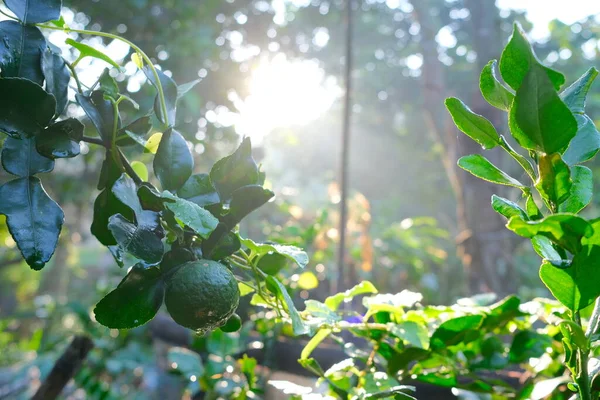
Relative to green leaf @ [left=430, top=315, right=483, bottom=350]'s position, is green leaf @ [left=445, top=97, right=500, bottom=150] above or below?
above

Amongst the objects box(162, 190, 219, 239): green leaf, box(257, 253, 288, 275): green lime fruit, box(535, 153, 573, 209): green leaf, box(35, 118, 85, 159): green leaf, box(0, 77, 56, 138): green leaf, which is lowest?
box(257, 253, 288, 275): green lime fruit

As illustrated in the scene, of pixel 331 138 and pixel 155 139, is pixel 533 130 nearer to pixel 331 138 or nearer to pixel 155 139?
pixel 155 139

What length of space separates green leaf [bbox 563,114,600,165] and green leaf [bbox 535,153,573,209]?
3 cm

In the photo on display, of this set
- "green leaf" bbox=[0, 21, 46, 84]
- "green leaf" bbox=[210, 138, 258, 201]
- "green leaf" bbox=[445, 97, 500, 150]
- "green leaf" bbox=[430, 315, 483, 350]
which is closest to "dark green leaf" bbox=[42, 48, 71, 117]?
"green leaf" bbox=[0, 21, 46, 84]

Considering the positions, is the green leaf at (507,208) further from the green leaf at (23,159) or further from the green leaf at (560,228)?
the green leaf at (23,159)

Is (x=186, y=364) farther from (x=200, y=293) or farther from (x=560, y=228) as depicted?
(x=560, y=228)

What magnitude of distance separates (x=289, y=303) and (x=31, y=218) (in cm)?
18

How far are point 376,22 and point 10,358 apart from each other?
5.34 metres

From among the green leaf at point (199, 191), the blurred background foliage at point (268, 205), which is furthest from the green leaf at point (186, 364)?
the green leaf at point (199, 191)

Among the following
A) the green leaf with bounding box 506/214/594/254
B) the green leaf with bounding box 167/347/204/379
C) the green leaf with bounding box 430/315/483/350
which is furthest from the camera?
the green leaf with bounding box 167/347/204/379

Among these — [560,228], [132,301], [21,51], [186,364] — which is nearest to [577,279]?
[560,228]

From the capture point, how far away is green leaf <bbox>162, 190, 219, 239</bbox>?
0.29 meters

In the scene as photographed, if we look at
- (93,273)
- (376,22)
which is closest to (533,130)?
(376,22)

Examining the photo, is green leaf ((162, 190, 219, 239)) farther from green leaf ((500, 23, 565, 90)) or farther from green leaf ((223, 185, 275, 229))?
green leaf ((500, 23, 565, 90))
